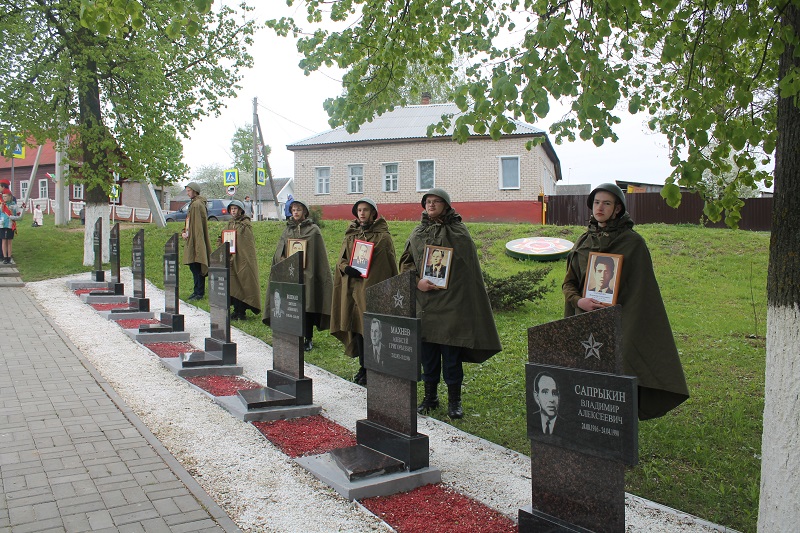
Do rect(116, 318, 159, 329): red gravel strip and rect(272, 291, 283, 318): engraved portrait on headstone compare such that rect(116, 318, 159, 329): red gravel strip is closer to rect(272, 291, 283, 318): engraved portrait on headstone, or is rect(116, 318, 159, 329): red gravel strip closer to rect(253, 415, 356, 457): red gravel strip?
rect(272, 291, 283, 318): engraved portrait on headstone

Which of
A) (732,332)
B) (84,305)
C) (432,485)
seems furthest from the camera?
(84,305)

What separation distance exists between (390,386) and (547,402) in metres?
1.75

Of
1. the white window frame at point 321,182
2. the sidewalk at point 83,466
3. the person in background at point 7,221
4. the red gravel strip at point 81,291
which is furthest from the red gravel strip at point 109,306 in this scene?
the white window frame at point 321,182

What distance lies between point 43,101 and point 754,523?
17.8 metres

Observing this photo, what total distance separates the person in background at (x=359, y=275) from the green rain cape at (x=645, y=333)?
3108 millimetres

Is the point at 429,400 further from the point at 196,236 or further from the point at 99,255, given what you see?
the point at 99,255

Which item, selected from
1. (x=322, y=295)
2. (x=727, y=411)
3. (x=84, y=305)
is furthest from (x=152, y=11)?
(x=727, y=411)

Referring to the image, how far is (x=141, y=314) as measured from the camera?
39.5ft

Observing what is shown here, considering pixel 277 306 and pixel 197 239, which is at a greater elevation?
pixel 197 239

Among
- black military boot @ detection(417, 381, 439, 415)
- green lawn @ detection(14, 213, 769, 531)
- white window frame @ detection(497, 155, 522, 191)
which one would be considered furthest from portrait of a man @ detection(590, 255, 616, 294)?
white window frame @ detection(497, 155, 522, 191)

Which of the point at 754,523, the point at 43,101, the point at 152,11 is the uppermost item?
the point at 152,11

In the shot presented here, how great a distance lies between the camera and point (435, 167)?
32219 mm

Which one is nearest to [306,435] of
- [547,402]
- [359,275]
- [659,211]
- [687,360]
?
[359,275]

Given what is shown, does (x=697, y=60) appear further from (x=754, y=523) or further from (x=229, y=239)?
(x=229, y=239)
